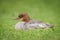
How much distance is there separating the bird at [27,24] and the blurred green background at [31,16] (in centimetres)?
5

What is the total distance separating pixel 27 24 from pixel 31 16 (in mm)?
157

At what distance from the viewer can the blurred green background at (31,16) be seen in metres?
2.22

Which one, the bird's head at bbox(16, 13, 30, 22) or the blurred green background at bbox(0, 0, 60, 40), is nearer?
the blurred green background at bbox(0, 0, 60, 40)

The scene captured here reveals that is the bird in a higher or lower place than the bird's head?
lower

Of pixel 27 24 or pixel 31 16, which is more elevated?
pixel 31 16

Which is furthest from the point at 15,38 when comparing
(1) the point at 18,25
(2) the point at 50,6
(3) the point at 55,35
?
(2) the point at 50,6

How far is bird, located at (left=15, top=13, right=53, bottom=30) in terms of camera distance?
2.30 meters

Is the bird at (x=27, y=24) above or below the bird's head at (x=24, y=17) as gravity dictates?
below

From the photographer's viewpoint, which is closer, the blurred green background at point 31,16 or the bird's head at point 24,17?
the blurred green background at point 31,16

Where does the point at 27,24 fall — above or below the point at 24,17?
below

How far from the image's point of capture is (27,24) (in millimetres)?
2342

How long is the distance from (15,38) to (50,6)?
0.81 meters

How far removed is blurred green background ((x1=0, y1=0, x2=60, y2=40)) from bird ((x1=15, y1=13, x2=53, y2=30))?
0.17 ft

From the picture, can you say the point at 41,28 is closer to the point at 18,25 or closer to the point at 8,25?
the point at 18,25
